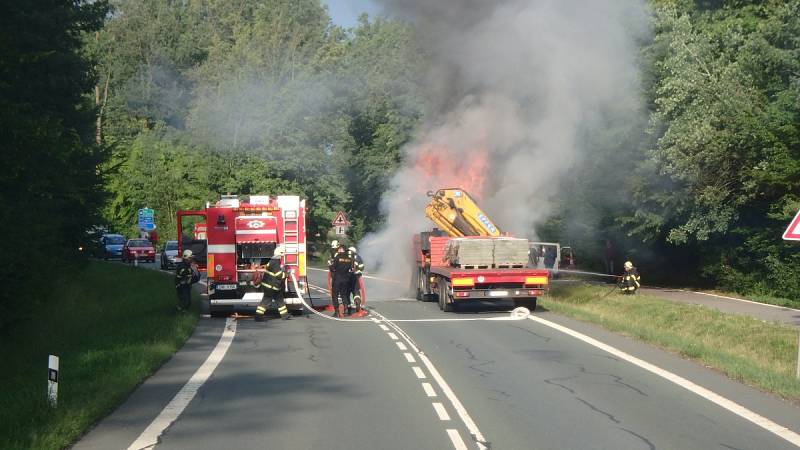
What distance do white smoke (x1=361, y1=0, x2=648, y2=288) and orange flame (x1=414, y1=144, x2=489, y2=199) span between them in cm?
4

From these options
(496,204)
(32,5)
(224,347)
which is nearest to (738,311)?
(496,204)

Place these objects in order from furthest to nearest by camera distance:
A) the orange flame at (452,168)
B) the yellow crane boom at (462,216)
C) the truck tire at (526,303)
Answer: the orange flame at (452,168) < the yellow crane boom at (462,216) < the truck tire at (526,303)

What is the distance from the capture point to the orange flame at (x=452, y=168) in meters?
31.2

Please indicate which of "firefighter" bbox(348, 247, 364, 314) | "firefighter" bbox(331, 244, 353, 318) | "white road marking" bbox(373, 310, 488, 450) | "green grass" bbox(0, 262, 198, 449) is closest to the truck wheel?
"firefighter" bbox(348, 247, 364, 314)

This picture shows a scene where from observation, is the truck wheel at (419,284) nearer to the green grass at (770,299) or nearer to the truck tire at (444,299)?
the truck tire at (444,299)

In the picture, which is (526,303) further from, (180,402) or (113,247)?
(113,247)

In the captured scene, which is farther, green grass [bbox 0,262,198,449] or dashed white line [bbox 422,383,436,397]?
dashed white line [bbox 422,383,436,397]

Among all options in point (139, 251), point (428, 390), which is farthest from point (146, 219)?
point (428, 390)

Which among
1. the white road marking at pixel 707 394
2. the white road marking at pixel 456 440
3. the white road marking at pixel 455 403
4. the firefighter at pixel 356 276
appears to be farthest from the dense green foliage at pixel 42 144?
the white road marking at pixel 456 440

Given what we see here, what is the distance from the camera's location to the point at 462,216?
90.4 feet

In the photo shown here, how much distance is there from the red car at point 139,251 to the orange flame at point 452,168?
28.6 meters

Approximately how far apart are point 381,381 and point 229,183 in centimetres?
4781

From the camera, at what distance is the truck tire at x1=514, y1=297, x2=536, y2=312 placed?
77.4ft

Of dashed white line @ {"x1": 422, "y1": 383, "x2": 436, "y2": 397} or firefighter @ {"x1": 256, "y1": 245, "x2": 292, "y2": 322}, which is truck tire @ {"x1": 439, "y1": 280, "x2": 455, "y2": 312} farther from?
dashed white line @ {"x1": 422, "y1": 383, "x2": 436, "y2": 397}
